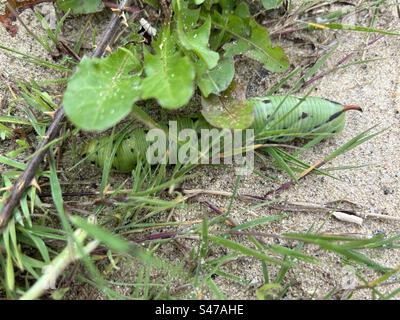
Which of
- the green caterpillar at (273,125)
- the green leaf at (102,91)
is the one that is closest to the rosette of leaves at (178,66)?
the green leaf at (102,91)

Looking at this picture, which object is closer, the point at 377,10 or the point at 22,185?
the point at 22,185

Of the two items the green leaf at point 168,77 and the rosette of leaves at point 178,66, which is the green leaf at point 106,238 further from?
the green leaf at point 168,77

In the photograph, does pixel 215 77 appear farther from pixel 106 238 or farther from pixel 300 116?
pixel 106 238

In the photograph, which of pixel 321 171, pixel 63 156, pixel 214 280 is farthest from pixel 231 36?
pixel 214 280

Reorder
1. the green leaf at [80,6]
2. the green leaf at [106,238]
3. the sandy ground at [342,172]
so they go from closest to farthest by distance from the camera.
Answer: the green leaf at [106,238] → the sandy ground at [342,172] → the green leaf at [80,6]
